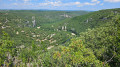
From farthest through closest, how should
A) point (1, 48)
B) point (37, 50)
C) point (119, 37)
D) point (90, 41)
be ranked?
1. point (37, 50)
2. point (90, 41)
3. point (1, 48)
4. point (119, 37)

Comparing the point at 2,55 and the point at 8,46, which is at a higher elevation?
the point at 8,46

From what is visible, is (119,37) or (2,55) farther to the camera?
(2,55)

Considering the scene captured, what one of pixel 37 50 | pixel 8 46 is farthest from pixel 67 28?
pixel 8 46

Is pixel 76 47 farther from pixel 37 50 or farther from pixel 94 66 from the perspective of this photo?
pixel 37 50

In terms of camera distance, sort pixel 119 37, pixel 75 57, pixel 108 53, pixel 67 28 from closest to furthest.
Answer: pixel 75 57 → pixel 119 37 → pixel 108 53 → pixel 67 28

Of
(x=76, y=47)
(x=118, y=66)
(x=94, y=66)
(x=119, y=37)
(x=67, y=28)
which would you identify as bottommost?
(x=67, y=28)

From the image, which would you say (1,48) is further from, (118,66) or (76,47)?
(118,66)

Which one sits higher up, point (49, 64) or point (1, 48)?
point (1, 48)

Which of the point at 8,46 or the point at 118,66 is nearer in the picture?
the point at 118,66

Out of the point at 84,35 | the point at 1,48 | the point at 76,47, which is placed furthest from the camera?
the point at 84,35

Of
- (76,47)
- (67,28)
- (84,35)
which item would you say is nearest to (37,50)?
(84,35)
